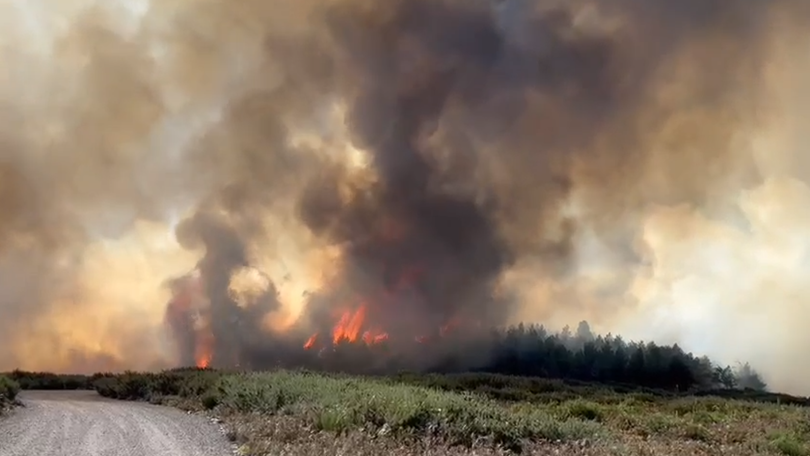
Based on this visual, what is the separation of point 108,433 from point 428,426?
7.65 metres

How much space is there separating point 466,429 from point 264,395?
7265mm

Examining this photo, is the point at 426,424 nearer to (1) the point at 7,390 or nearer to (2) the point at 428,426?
(2) the point at 428,426

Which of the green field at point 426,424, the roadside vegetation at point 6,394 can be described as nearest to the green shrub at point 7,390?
the roadside vegetation at point 6,394

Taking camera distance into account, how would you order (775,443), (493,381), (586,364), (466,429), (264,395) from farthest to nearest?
(586,364) → (493,381) → (264,395) → (775,443) → (466,429)

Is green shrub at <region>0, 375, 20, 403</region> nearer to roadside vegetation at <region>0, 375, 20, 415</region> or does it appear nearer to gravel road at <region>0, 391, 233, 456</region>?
roadside vegetation at <region>0, 375, 20, 415</region>

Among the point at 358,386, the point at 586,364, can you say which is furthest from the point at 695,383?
the point at 358,386

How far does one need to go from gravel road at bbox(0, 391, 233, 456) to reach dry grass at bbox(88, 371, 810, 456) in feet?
2.92

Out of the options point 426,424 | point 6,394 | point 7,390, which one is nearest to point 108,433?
point 426,424

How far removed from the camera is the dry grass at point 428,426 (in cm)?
1316

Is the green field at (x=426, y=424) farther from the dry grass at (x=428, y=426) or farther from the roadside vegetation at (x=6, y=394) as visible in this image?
the roadside vegetation at (x=6, y=394)

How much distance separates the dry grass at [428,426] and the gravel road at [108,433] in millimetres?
890

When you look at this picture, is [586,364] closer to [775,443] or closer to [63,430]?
[775,443]

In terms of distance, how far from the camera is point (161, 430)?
1568 cm

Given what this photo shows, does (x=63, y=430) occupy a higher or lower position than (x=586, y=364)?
lower
